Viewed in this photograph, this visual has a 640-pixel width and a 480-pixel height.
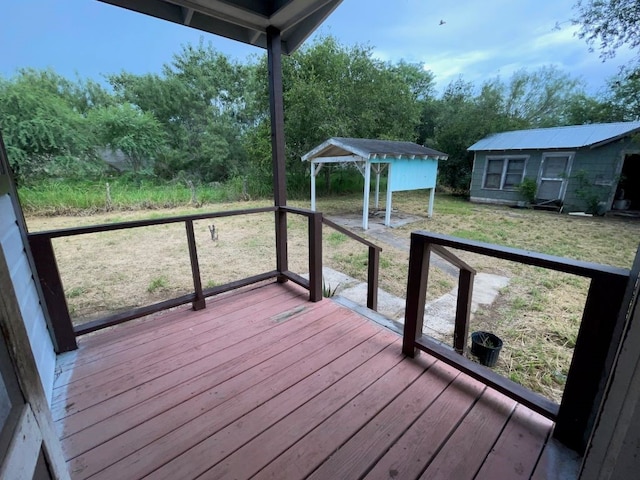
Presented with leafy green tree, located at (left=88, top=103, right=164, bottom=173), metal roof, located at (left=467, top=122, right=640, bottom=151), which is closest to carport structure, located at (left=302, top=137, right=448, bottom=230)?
metal roof, located at (left=467, top=122, right=640, bottom=151)

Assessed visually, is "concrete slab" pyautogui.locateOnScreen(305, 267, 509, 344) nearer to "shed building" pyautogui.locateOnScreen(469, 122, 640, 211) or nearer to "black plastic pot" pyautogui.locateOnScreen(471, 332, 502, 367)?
"black plastic pot" pyautogui.locateOnScreen(471, 332, 502, 367)

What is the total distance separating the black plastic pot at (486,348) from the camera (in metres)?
2.15

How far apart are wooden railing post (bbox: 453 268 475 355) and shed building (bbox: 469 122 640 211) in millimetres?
8414

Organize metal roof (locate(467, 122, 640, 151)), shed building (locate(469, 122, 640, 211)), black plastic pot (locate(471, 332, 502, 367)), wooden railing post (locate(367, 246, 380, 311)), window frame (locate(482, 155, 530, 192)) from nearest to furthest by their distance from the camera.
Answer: black plastic pot (locate(471, 332, 502, 367)), wooden railing post (locate(367, 246, 380, 311)), metal roof (locate(467, 122, 640, 151)), shed building (locate(469, 122, 640, 211)), window frame (locate(482, 155, 530, 192))

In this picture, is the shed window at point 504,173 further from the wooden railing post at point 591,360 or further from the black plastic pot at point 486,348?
the wooden railing post at point 591,360

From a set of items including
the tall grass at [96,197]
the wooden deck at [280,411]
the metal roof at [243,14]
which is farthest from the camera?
the tall grass at [96,197]

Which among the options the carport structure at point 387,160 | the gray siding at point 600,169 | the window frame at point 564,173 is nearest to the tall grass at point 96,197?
the carport structure at point 387,160

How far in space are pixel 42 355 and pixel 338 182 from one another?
12.7 meters

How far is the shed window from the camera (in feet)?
30.1

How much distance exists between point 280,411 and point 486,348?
1.66 meters

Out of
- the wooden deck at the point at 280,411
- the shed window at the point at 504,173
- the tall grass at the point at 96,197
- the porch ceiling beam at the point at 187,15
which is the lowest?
the wooden deck at the point at 280,411

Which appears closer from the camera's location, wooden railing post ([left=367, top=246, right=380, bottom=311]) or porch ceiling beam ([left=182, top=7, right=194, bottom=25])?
porch ceiling beam ([left=182, top=7, right=194, bottom=25])

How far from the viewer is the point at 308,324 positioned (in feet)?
7.06

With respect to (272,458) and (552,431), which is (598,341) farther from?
(272,458)
